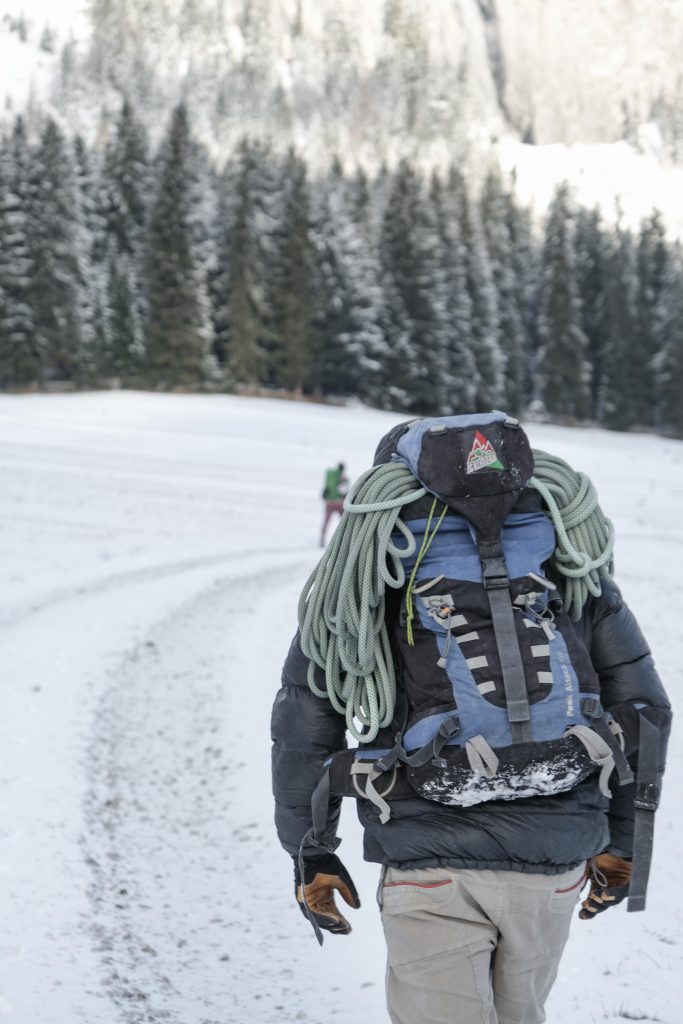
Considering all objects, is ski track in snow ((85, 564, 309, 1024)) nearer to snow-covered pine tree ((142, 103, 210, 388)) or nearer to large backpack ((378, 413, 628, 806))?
large backpack ((378, 413, 628, 806))

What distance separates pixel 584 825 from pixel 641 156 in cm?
17737

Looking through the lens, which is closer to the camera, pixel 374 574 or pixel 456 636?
pixel 456 636

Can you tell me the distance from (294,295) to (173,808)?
4480 cm

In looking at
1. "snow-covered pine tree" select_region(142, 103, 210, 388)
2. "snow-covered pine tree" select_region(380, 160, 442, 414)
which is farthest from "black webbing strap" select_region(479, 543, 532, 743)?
"snow-covered pine tree" select_region(380, 160, 442, 414)

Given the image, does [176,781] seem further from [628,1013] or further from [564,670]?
[564,670]

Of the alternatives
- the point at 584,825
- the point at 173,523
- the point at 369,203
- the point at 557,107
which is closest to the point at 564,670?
the point at 584,825

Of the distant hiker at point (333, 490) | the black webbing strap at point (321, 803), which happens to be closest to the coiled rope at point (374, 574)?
the black webbing strap at point (321, 803)

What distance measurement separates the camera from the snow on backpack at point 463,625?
2.09 meters

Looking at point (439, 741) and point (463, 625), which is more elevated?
point (463, 625)

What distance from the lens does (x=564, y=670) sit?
2.16 m

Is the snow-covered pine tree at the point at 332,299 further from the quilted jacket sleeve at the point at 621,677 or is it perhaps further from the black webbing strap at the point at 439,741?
the black webbing strap at the point at 439,741

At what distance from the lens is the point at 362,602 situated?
2.28 meters

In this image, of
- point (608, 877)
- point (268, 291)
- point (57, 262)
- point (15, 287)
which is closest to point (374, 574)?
point (608, 877)

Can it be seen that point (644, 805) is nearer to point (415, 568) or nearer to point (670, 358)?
point (415, 568)
